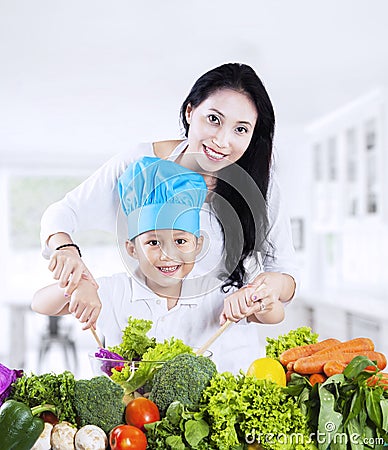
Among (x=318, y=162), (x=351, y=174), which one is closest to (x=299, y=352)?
(x=351, y=174)

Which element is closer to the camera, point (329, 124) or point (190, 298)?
point (190, 298)

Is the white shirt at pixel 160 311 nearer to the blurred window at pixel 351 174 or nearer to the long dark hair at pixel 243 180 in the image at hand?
the long dark hair at pixel 243 180

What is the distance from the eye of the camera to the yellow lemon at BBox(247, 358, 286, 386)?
47.6 inches

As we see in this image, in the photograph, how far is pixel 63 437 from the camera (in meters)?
1.11

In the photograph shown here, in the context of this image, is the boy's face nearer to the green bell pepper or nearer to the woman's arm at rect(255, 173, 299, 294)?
the woman's arm at rect(255, 173, 299, 294)

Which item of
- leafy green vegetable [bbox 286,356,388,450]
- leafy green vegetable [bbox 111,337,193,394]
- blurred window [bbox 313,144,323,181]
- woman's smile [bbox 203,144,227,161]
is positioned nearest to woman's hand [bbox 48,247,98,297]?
leafy green vegetable [bbox 111,337,193,394]

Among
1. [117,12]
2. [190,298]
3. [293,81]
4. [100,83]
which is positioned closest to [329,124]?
[293,81]

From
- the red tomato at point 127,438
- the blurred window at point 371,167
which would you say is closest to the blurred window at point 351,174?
the blurred window at point 371,167

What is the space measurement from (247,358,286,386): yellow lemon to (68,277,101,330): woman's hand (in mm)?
451

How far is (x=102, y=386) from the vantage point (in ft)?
3.79

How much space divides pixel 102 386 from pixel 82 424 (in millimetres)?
74

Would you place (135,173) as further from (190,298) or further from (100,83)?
(100,83)

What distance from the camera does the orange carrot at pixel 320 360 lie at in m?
1.23

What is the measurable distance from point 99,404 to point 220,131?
2.35ft
